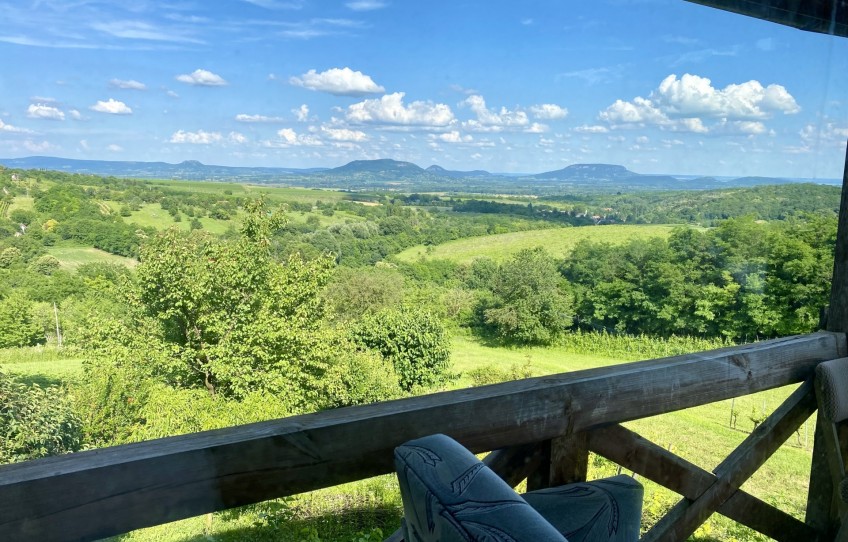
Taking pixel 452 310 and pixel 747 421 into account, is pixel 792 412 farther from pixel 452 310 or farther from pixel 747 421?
pixel 452 310

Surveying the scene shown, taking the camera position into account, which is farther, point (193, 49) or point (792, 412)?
point (792, 412)

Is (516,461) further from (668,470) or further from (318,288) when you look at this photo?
(318,288)

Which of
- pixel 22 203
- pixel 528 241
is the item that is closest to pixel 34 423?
pixel 22 203

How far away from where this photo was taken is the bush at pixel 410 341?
1.91 metres

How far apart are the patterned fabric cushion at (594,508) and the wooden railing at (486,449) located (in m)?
0.18

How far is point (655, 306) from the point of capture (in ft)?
7.34

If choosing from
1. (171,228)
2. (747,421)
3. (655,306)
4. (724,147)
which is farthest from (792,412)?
(171,228)

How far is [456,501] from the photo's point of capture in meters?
0.67

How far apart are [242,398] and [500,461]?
2.53 ft

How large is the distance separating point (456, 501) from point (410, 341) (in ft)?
4.14

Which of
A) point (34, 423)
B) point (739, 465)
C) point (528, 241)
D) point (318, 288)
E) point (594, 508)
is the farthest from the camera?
point (528, 241)

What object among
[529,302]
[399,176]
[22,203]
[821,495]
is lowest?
[821,495]

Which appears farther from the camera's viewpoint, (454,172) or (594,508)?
(454,172)

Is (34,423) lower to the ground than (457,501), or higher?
lower
